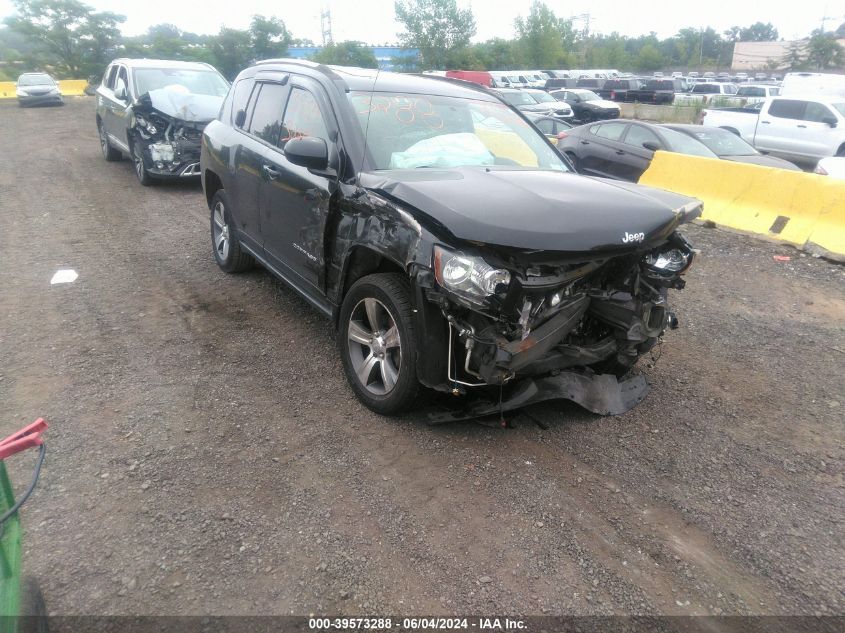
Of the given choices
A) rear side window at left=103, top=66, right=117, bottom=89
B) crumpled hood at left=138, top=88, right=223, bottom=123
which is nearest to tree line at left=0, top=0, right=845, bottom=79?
rear side window at left=103, top=66, right=117, bottom=89

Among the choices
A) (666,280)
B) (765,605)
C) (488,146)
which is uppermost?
(488,146)

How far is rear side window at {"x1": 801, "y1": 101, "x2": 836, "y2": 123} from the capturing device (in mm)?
15156

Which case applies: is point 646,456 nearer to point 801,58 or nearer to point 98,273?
point 98,273

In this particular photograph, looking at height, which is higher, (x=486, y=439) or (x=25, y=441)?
(x=25, y=441)

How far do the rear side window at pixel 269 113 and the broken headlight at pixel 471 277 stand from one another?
7.89 feet

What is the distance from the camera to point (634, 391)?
3.94m

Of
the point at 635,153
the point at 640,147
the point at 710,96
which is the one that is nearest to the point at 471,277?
the point at 635,153

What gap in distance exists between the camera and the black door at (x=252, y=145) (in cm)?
486

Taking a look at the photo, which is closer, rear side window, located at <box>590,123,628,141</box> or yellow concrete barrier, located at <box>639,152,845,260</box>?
yellow concrete barrier, located at <box>639,152,845,260</box>

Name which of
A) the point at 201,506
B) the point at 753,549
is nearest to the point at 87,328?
the point at 201,506

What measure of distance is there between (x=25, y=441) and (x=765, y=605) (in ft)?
9.08

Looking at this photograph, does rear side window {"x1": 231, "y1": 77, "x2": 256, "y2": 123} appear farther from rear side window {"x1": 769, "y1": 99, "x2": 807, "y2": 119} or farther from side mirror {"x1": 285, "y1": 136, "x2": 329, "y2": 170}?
rear side window {"x1": 769, "y1": 99, "x2": 807, "y2": 119}

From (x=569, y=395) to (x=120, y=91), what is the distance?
10.5m

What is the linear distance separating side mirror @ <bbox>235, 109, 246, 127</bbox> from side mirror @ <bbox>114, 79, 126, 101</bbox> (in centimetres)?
643
